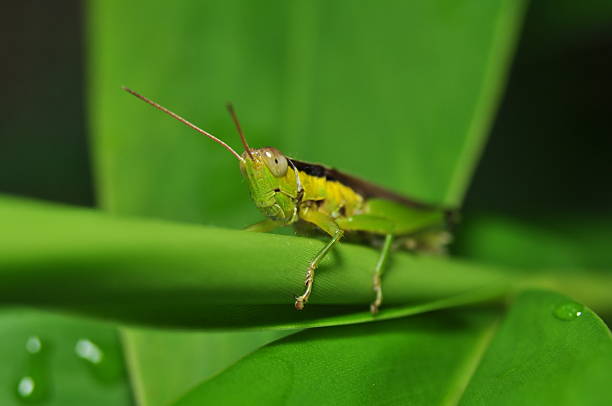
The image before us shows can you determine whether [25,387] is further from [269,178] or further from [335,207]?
[335,207]

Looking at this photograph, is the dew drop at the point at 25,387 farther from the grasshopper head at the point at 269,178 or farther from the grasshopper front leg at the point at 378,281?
the grasshopper front leg at the point at 378,281

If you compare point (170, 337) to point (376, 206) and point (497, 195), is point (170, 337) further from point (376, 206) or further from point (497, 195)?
point (497, 195)

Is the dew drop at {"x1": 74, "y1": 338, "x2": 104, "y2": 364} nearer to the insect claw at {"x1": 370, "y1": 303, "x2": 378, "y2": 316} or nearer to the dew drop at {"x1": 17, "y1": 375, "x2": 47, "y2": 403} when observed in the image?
the dew drop at {"x1": 17, "y1": 375, "x2": 47, "y2": 403}

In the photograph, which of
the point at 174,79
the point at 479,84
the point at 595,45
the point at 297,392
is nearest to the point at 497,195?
the point at 595,45

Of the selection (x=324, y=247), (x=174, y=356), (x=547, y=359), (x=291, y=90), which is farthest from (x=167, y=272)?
(x=291, y=90)

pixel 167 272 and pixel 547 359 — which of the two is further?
pixel 547 359

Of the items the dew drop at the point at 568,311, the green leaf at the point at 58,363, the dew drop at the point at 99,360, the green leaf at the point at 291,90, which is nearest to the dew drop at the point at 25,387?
the green leaf at the point at 58,363
